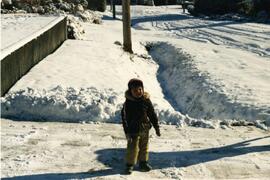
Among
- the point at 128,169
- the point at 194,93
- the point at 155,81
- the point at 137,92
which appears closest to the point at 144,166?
the point at 128,169

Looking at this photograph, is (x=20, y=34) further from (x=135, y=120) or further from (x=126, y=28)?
(x=135, y=120)

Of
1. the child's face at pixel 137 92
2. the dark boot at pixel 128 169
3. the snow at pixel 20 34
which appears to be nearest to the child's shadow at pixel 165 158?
the dark boot at pixel 128 169

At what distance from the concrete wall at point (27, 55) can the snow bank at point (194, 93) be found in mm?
3990

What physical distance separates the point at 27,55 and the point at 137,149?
7470mm

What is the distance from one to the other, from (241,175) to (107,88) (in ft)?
19.4

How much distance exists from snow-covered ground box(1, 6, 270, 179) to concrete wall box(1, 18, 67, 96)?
0.78ft

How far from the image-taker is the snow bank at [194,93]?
40.2 feet

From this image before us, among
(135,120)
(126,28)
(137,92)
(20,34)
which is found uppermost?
(137,92)

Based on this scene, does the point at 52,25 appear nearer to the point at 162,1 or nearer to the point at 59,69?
the point at 59,69

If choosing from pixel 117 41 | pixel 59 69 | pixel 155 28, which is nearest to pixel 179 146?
pixel 59 69

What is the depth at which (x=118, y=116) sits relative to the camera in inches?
414

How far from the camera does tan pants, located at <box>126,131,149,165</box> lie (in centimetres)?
728

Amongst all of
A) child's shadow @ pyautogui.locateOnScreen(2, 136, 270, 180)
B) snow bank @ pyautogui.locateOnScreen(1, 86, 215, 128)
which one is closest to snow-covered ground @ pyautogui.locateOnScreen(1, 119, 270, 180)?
child's shadow @ pyautogui.locateOnScreen(2, 136, 270, 180)

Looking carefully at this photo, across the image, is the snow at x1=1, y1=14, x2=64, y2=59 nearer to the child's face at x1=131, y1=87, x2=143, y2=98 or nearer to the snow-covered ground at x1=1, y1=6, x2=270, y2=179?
the snow-covered ground at x1=1, y1=6, x2=270, y2=179
